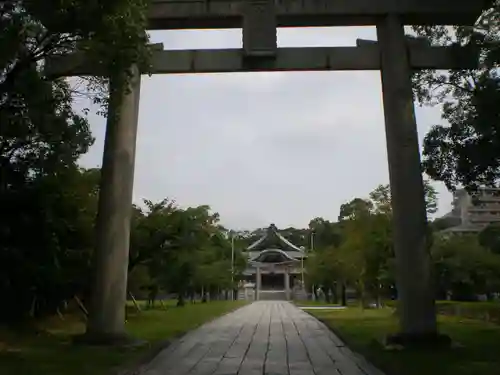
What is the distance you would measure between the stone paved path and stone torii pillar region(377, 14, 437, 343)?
167cm

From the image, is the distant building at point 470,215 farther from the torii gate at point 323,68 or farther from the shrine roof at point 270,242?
the torii gate at point 323,68

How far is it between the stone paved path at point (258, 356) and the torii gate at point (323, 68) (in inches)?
68.8

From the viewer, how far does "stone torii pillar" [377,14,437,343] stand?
12820 millimetres

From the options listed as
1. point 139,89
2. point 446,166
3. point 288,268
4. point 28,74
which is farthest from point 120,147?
point 288,268

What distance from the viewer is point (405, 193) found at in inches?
516

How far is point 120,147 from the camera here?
43.5 ft

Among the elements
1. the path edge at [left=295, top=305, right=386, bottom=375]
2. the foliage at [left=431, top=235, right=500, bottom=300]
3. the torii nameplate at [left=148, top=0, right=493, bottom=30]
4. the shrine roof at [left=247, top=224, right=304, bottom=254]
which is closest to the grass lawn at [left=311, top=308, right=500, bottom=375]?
the path edge at [left=295, top=305, right=386, bottom=375]

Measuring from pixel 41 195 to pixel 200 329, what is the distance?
7017 mm

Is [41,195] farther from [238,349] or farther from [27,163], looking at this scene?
[238,349]

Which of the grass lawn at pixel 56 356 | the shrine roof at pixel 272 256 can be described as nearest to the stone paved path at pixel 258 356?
the grass lawn at pixel 56 356

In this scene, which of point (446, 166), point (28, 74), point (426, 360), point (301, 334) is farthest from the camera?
point (301, 334)

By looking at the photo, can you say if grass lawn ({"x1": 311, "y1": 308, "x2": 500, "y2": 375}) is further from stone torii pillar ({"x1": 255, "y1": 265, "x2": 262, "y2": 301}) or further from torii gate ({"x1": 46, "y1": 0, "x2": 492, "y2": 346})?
stone torii pillar ({"x1": 255, "y1": 265, "x2": 262, "y2": 301})

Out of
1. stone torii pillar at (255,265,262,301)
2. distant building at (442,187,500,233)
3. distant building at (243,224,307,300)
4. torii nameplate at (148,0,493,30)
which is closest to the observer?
torii nameplate at (148,0,493,30)

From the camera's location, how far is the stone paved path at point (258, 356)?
9.77m
